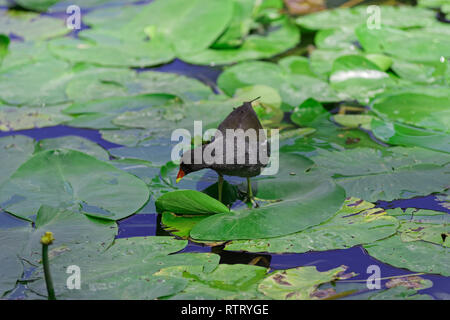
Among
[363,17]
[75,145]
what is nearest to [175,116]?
[75,145]

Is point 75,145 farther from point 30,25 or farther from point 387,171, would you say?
point 30,25

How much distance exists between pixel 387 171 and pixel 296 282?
40.9 inches

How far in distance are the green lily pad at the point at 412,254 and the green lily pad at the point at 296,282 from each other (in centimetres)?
19

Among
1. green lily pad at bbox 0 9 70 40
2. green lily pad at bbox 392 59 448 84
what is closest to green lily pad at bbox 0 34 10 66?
green lily pad at bbox 0 9 70 40

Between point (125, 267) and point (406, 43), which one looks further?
point (406, 43)

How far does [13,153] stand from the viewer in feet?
10.7

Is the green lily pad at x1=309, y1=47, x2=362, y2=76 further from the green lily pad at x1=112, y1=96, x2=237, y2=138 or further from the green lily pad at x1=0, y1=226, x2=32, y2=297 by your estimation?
the green lily pad at x1=0, y1=226, x2=32, y2=297

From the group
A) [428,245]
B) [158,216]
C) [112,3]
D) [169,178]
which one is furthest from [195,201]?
[112,3]

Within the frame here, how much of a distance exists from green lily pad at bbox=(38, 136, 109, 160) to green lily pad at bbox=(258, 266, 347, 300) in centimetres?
148

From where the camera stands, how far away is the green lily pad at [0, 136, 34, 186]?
10.1 feet

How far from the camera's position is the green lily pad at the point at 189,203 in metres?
2.56
